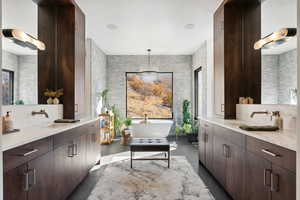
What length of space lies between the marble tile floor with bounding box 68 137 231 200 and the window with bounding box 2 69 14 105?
4.31 feet

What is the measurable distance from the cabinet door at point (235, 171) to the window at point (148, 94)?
4668 millimetres

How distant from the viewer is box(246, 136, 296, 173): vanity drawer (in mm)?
1317

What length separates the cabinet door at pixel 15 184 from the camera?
130 cm

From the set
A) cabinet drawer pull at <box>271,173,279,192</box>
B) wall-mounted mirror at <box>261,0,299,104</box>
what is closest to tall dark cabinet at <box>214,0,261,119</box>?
wall-mounted mirror at <box>261,0,299,104</box>

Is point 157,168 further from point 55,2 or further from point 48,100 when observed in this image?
point 55,2

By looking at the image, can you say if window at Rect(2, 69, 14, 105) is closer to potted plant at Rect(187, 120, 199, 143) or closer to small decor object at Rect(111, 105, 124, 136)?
small decor object at Rect(111, 105, 124, 136)

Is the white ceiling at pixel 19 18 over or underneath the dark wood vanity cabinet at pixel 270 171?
over

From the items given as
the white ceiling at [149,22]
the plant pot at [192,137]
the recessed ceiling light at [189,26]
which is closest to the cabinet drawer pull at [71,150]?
the white ceiling at [149,22]

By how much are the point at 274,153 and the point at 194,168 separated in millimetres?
2231

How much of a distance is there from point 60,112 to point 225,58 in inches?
105

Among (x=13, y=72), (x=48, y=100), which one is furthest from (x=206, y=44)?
(x=13, y=72)

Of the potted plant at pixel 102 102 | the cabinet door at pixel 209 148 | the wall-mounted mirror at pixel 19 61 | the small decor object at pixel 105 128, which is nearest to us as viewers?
the wall-mounted mirror at pixel 19 61

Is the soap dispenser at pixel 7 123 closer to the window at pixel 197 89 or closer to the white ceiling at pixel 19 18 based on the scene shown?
the white ceiling at pixel 19 18

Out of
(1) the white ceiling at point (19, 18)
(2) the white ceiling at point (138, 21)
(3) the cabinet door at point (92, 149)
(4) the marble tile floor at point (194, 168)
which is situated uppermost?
(2) the white ceiling at point (138, 21)
